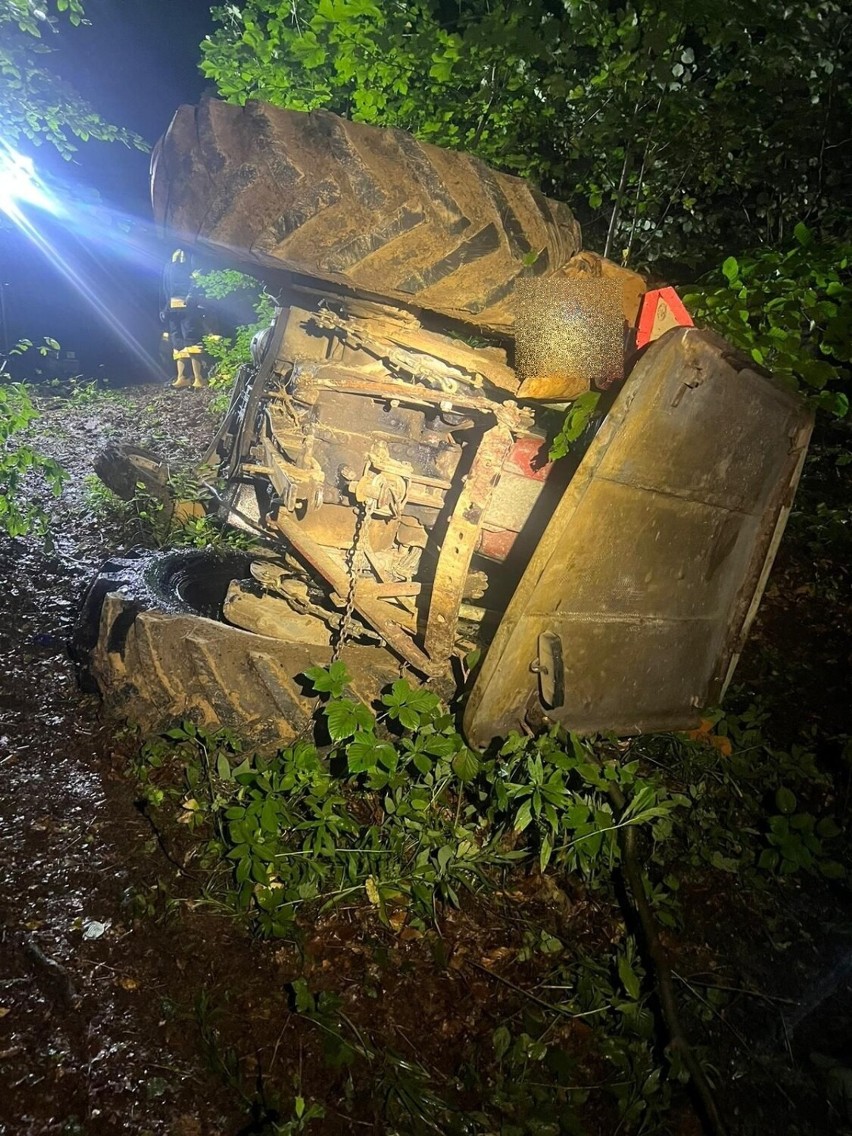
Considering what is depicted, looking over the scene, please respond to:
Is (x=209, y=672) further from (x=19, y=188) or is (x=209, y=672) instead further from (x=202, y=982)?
(x=19, y=188)

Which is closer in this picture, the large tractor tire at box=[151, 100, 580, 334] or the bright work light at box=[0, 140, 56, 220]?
the large tractor tire at box=[151, 100, 580, 334]

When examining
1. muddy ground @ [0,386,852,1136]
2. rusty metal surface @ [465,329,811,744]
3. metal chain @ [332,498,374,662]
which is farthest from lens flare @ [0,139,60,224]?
rusty metal surface @ [465,329,811,744]

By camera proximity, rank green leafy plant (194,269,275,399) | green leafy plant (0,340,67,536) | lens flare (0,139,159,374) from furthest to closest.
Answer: lens flare (0,139,159,374) < green leafy plant (194,269,275,399) < green leafy plant (0,340,67,536)

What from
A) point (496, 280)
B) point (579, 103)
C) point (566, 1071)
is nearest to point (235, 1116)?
point (566, 1071)

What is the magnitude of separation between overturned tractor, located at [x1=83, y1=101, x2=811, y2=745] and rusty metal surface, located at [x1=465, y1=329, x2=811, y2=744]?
0.5 inches

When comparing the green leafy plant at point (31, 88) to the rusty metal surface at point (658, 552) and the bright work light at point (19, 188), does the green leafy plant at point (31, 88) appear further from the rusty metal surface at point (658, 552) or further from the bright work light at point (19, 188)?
the rusty metal surface at point (658, 552)

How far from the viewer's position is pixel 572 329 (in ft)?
7.55

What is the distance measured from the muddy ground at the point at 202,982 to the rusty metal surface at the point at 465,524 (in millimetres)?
1407

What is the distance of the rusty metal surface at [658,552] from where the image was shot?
213 cm

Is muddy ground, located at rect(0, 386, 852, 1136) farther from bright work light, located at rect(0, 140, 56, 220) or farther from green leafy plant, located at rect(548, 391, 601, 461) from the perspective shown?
bright work light, located at rect(0, 140, 56, 220)

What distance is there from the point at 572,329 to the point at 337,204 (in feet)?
3.43

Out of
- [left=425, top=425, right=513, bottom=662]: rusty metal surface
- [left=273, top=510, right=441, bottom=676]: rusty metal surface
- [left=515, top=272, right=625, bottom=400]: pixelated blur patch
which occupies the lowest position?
[left=273, top=510, right=441, bottom=676]: rusty metal surface

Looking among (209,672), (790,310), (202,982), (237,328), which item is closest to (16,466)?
(209,672)

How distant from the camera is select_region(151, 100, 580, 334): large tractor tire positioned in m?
1.78
